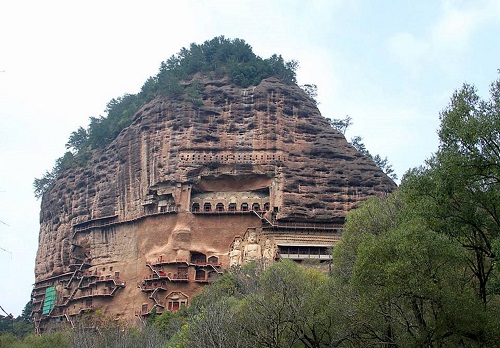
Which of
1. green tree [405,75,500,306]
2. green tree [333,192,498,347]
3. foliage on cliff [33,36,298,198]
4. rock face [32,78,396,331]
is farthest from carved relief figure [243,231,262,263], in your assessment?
green tree [405,75,500,306]

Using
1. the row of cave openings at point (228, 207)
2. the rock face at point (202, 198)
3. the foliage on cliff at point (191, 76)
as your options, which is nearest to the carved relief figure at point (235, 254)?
the rock face at point (202, 198)

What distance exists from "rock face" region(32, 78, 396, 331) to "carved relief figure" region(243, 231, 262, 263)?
7 cm

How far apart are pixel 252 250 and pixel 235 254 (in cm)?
129

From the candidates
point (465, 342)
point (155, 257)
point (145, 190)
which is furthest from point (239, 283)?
point (465, 342)

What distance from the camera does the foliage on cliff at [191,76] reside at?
2149 inches

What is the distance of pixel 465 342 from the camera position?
18.0 meters

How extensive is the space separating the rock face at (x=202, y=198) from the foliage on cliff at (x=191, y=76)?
4.30ft

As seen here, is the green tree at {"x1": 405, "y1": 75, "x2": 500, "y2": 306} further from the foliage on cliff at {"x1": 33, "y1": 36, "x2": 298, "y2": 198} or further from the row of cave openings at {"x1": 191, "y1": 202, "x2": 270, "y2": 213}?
the foliage on cliff at {"x1": 33, "y1": 36, "x2": 298, "y2": 198}

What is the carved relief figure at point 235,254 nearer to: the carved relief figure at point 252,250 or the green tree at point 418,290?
the carved relief figure at point 252,250

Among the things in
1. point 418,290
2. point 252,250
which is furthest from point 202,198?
point 418,290

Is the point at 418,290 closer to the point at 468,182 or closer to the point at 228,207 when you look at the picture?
the point at 468,182

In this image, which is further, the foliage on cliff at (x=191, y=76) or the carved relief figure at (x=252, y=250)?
the foliage on cliff at (x=191, y=76)

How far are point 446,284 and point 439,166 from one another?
3.17 metres

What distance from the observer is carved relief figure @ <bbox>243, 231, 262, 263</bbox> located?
4688 cm
